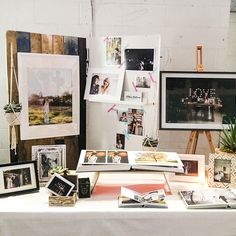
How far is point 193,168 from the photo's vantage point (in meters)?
1.81

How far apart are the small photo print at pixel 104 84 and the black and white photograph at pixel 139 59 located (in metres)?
0.12

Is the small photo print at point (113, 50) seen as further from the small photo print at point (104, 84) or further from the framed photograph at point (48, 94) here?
the framed photograph at point (48, 94)

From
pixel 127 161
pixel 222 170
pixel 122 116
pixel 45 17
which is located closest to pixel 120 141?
pixel 122 116

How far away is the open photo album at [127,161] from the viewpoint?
5.19 ft

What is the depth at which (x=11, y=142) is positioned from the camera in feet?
6.12

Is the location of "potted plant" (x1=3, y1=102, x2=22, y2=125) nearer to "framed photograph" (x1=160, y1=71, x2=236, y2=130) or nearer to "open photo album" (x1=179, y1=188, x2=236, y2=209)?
"framed photograph" (x1=160, y1=71, x2=236, y2=130)

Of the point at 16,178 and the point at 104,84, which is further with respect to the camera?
the point at 104,84

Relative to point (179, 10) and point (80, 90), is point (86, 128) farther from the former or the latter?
point (179, 10)

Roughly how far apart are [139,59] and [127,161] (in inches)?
25.6

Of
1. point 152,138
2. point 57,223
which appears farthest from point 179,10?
point 57,223

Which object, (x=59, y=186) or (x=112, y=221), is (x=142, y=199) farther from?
(x=59, y=186)

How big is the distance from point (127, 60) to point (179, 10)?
56 centimetres

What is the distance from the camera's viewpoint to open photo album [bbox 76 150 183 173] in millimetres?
1582

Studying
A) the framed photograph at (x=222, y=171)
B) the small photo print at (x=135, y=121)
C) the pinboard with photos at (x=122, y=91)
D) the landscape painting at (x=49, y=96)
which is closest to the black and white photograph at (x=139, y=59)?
the pinboard with photos at (x=122, y=91)
